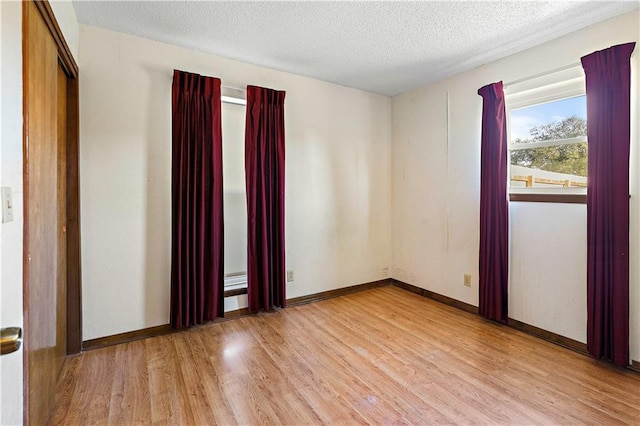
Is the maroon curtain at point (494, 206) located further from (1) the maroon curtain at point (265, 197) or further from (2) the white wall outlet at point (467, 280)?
(1) the maroon curtain at point (265, 197)

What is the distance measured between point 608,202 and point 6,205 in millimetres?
3354

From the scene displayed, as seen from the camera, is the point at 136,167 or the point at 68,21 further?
the point at 136,167

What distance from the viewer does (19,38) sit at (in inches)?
48.8

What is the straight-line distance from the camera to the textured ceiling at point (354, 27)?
218cm

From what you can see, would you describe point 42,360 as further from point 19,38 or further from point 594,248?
point 594,248

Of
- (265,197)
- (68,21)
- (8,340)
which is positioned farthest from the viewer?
(265,197)

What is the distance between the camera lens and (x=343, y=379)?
210cm

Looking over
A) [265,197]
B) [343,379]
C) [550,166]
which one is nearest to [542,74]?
[550,166]

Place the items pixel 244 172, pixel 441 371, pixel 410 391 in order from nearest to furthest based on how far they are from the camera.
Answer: pixel 410 391
pixel 441 371
pixel 244 172

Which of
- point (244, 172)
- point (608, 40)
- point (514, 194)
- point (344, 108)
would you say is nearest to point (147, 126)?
point (244, 172)

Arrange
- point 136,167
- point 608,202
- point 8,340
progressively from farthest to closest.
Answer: point 136,167, point 608,202, point 8,340

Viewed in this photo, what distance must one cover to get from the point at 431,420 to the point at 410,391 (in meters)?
0.26

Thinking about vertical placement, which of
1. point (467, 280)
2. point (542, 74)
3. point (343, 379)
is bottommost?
point (343, 379)

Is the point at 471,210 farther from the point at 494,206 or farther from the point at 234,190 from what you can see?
the point at 234,190
